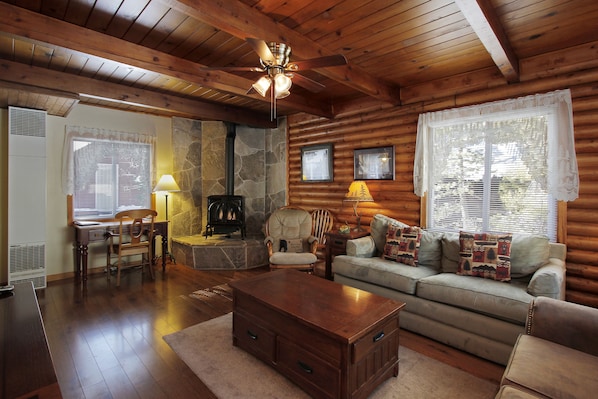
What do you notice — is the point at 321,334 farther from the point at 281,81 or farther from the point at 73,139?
the point at 73,139

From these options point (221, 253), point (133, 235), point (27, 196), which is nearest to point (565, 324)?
point (221, 253)

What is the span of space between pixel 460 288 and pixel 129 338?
3.05 metres

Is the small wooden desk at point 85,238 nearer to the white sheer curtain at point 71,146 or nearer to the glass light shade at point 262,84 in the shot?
the white sheer curtain at point 71,146

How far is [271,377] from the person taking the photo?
7.32 feet

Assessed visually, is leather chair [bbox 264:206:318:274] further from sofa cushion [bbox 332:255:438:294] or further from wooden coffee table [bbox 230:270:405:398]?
wooden coffee table [bbox 230:270:405:398]

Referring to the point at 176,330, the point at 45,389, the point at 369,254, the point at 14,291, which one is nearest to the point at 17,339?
the point at 45,389

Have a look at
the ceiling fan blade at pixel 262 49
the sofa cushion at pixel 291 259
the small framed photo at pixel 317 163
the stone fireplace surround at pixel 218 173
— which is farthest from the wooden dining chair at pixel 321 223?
the ceiling fan blade at pixel 262 49

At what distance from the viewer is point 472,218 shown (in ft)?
12.0

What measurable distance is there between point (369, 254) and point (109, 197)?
4.34 metres

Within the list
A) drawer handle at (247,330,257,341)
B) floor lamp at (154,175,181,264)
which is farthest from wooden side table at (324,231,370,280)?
floor lamp at (154,175,181,264)

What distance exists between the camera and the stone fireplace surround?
5707 millimetres

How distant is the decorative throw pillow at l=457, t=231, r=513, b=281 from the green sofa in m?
0.08

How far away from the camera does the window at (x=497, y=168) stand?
3072 mm

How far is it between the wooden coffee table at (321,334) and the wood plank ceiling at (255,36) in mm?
2010
